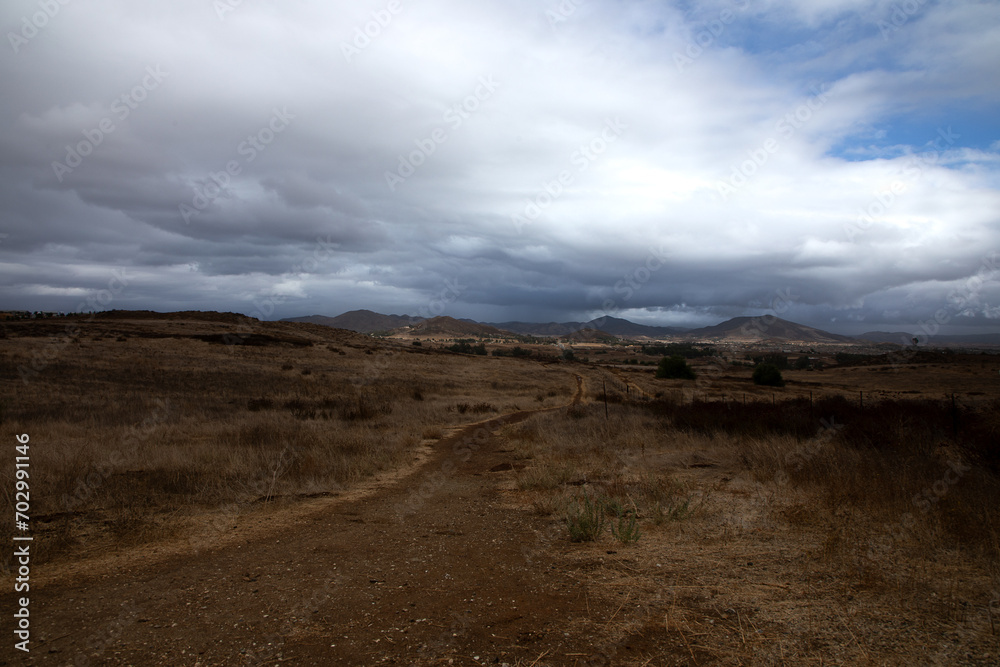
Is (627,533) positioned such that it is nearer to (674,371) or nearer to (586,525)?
(586,525)

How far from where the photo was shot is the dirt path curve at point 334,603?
4.05 meters

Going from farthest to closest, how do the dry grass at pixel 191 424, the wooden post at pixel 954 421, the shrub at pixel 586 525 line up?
the wooden post at pixel 954 421
the dry grass at pixel 191 424
the shrub at pixel 586 525

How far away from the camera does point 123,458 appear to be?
33.7 feet

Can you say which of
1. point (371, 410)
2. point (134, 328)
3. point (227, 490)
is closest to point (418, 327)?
point (134, 328)

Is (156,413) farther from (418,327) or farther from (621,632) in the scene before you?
(418,327)

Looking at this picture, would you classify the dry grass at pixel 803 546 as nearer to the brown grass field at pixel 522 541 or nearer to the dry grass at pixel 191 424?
the brown grass field at pixel 522 541

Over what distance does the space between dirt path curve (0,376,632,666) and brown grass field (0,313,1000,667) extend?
0.03 metres

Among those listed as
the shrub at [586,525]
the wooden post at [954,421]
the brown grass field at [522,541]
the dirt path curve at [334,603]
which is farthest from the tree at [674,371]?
the dirt path curve at [334,603]

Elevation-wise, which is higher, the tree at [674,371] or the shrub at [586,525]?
the shrub at [586,525]

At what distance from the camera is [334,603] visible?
494 cm

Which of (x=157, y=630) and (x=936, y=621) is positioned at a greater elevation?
(x=936, y=621)

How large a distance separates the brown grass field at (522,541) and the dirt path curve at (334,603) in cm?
3

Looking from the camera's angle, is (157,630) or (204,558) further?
(204,558)

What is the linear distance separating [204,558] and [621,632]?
4906 millimetres
